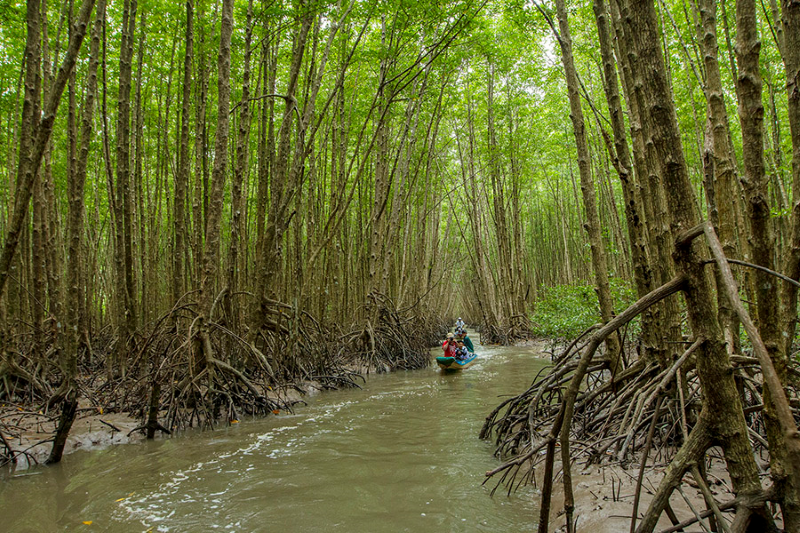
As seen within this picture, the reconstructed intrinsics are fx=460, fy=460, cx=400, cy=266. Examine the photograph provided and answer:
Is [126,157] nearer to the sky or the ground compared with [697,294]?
nearer to the sky

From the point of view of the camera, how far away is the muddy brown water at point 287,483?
2.81m

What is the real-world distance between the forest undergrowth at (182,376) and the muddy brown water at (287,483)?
30 cm

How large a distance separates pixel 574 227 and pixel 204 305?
17048 mm

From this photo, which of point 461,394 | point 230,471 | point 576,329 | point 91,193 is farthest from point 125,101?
point 91,193

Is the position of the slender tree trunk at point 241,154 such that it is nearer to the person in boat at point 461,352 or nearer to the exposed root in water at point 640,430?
the exposed root in water at point 640,430

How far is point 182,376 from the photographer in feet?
17.7

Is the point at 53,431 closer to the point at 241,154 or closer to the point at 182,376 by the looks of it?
the point at 182,376

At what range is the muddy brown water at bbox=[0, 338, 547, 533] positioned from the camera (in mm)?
2809

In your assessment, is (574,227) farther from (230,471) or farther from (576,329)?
(230,471)

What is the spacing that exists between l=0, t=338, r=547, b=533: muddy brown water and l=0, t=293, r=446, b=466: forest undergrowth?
0.30 metres

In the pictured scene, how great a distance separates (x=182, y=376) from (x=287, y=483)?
2626 mm

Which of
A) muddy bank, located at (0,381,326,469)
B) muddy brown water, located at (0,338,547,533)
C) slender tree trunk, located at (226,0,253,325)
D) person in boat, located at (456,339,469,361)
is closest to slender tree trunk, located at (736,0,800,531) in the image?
muddy brown water, located at (0,338,547,533)

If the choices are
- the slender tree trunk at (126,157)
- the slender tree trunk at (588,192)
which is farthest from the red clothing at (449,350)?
the slender tree trunk at (126,157)

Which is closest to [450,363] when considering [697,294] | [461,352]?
[461,352]
